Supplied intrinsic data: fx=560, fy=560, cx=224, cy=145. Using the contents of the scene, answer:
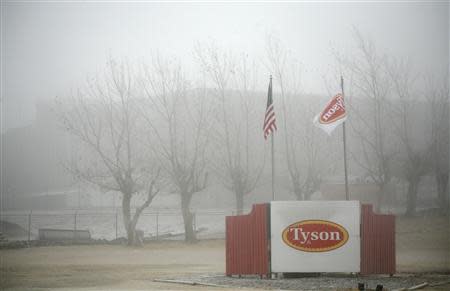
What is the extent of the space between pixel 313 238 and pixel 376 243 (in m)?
1.98

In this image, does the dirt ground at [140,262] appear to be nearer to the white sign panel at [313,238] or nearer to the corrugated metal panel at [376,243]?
the white sign panel at [313,238]

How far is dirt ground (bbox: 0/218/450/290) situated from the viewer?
1658 cm

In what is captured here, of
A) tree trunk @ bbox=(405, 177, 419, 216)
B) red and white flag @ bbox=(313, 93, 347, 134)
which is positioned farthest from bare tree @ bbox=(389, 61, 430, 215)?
red and white flag @ bbox=(313, 93, 347, 134)

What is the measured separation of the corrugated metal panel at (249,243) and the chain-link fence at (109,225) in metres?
20.1

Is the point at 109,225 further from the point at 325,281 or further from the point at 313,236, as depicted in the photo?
the point at 325,281

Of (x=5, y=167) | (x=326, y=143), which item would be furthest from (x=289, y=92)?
(x=5, y=167)

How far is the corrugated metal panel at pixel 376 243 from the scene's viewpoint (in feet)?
53.4

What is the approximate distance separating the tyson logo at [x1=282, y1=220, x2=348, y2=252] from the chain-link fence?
20.8 meters

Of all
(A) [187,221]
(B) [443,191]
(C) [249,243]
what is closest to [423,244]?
(B) [443,191]

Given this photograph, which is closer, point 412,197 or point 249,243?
point 249,243

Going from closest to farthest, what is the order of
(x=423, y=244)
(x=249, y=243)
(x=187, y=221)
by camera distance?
(x=249, y=243) → (x=423, y=244) → (x=187, y=221)

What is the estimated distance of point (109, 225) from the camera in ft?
153

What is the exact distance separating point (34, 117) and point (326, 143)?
30732 mm

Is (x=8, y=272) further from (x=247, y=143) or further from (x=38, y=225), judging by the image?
(x=38, y=225)
